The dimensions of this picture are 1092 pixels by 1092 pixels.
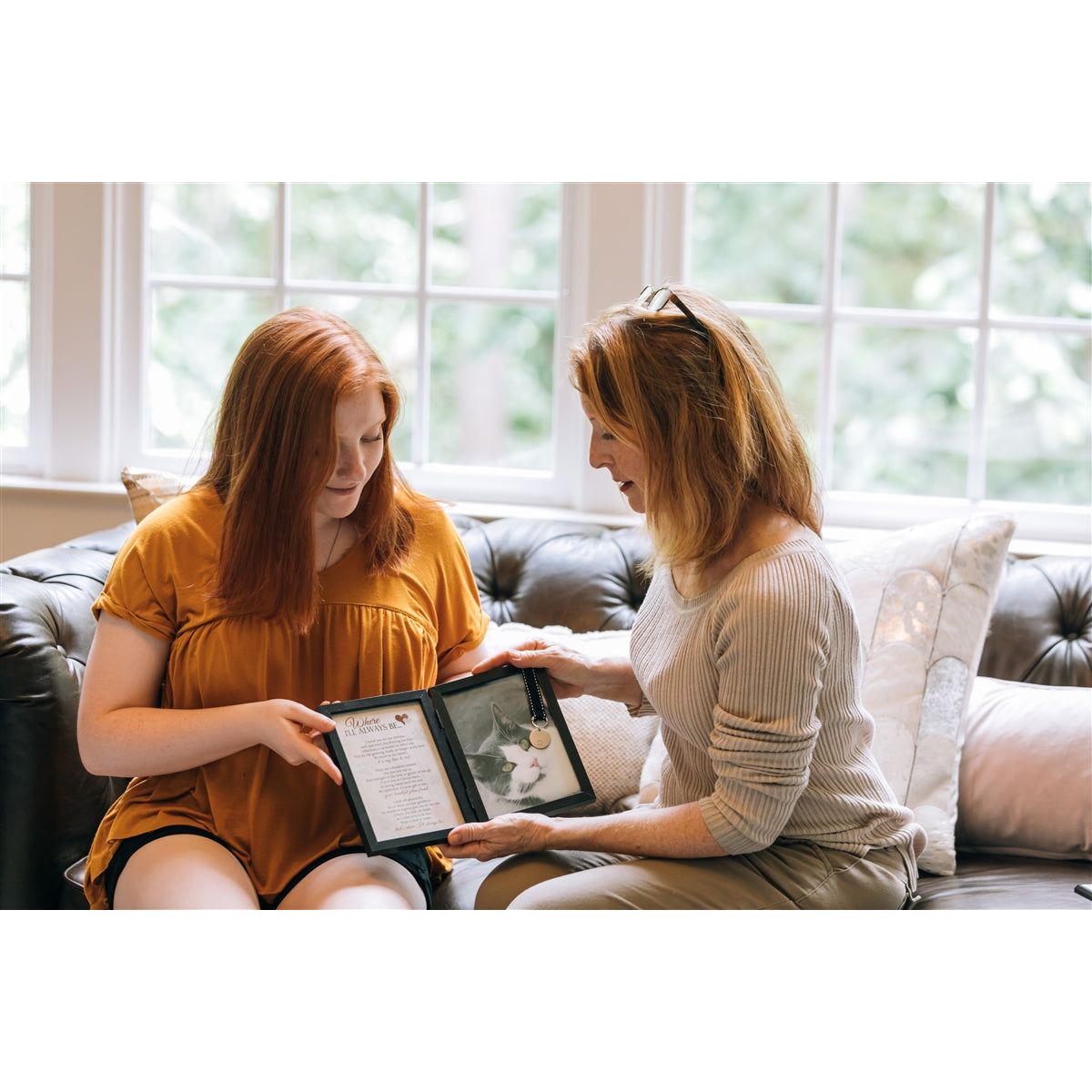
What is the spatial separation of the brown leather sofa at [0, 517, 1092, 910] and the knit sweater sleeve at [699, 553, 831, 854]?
1.68 feet

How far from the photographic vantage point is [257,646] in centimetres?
179

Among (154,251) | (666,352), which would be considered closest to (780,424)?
(666,352)

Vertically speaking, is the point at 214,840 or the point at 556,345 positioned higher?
the point at 556,345

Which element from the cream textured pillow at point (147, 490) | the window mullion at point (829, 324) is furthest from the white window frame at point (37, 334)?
the window mullion at point (829, 324)

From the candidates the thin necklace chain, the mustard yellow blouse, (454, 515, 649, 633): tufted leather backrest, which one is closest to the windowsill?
(454, 515, 649, 633): tufted leather backrest

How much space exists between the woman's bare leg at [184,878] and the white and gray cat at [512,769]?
0.37 m

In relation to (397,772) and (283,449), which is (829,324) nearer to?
(283,449)

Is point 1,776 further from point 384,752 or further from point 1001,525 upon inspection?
point 1001,525

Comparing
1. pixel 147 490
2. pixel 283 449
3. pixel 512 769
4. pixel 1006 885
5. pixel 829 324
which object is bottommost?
pixel 1006 885

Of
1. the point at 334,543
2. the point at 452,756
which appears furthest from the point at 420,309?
the point at 452,756

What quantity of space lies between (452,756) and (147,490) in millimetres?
984

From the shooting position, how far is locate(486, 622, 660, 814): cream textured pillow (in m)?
2.22
